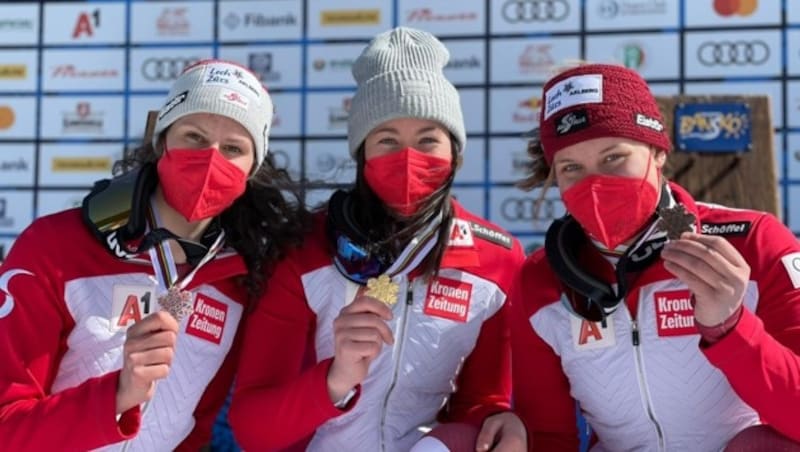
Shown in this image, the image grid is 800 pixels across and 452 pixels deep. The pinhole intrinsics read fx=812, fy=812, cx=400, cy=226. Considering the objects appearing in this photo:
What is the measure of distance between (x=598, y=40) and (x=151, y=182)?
4770mm

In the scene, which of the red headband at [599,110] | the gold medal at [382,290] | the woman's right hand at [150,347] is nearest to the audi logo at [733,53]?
the red headband at [599,110]

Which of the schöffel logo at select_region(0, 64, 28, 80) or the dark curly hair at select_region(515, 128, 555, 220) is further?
the schöffel logo at select_region(0, 64, 28, 80)

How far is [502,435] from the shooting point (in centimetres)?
206

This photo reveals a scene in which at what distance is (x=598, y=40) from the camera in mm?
6199

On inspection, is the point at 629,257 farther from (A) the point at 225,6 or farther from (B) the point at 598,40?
(A) the point at 225,6

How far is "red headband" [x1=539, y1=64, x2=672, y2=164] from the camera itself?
6.32ft

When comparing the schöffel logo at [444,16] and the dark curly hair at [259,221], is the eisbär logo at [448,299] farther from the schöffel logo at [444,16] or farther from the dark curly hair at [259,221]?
the schöffel logo at [444,16]

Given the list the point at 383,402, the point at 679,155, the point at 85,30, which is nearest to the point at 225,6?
the point at 85,30

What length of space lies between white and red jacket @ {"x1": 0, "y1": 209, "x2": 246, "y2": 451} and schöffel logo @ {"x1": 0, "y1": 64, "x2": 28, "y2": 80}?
537 centimetres

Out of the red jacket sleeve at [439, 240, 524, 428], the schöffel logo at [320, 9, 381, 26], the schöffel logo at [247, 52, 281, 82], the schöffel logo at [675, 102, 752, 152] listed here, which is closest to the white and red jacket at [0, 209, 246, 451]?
the red jacket sleeve at [439, 240, 524, 428]

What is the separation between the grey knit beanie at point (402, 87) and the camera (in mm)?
2205

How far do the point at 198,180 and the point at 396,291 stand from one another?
59 centimetres

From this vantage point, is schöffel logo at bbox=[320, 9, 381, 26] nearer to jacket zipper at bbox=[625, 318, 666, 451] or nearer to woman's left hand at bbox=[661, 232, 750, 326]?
jacket zipper at bbox=[625, 318, 666, 451]

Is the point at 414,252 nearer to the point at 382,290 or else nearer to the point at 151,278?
the point at 382,290
